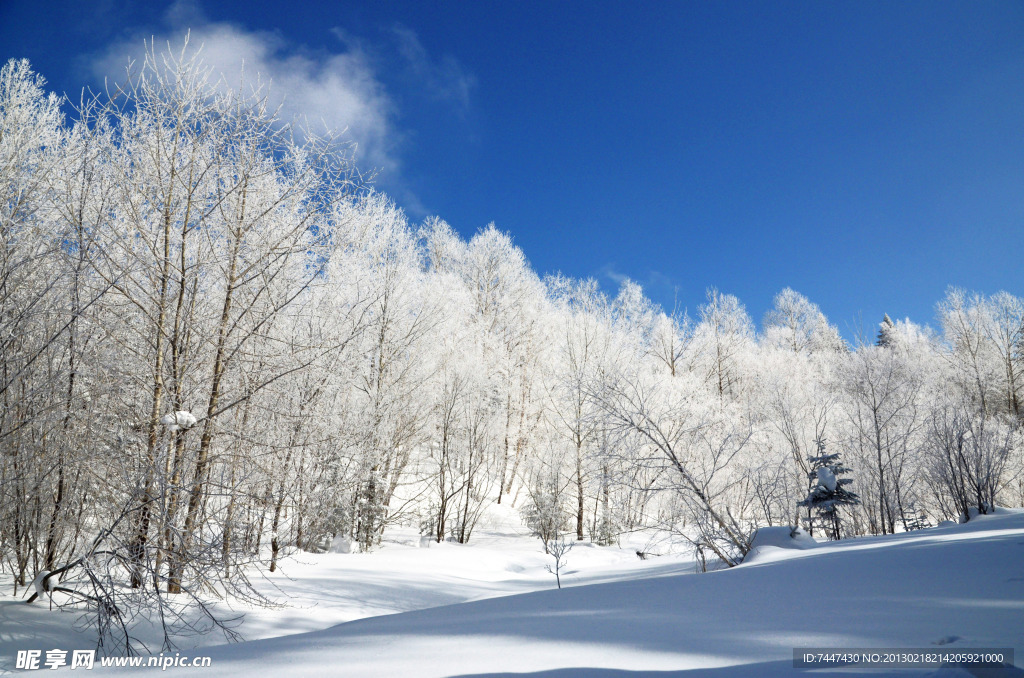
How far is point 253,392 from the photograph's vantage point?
4629mm

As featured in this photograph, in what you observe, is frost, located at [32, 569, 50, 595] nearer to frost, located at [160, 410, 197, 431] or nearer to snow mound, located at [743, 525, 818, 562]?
frost, located at [160, 410, 197, 431]

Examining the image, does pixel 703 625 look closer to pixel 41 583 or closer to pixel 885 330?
pixel 41 583

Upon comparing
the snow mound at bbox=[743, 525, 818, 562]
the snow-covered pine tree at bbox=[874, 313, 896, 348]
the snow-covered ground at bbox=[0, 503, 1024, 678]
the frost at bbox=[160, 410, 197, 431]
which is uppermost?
the snow-covered pine tree at bbox=[874, 313, 896, 348]

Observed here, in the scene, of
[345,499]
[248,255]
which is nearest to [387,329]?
[345,499]

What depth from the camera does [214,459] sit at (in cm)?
480

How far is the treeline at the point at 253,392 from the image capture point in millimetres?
3918

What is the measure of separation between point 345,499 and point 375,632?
7268mm

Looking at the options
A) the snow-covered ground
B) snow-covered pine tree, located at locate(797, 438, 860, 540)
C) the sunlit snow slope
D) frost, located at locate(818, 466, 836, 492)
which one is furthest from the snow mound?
frost, located at locate(818, 466, 836, 492)

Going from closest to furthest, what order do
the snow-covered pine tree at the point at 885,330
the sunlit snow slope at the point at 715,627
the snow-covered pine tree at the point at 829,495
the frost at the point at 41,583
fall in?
the sunlit snow slope at the point at 715,627
the frost at the point at 41,583
the snow-covered pine tree at the point at 829,495
the snow-covered pine tree at the point at 885,330

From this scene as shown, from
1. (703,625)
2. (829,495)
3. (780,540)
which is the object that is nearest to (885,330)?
(829,495)

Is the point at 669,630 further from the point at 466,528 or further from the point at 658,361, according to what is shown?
the point at 658,361

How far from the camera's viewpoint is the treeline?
392cm

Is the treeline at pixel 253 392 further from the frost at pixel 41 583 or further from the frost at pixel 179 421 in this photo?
the frost at pixel 41 583

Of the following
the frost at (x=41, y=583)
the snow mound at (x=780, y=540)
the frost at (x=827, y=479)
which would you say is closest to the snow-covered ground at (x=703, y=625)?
the frost at (x=41, y=583)
